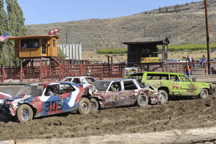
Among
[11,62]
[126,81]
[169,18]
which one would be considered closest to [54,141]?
[126,81]

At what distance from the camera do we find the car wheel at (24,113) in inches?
405

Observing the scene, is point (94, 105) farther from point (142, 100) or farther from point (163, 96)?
point (163, 96)

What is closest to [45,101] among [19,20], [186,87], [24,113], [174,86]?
[24,113]

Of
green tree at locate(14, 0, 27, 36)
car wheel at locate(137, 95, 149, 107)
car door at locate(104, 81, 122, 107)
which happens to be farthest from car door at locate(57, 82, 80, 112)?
green tree at locate(14, 0, 27, 36)

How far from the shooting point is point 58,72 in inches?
1109

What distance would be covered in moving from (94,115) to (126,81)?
2.59 meters

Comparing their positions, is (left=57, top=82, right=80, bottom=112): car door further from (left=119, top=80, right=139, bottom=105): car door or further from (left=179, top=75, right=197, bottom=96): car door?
(left=179, top=75, right=197, bottom=96): car door

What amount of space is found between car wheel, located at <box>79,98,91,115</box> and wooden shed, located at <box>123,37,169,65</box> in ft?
75.5

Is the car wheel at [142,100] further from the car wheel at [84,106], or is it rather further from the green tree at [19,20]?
the green tree at [19,20]

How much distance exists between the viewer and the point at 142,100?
44.7 ft

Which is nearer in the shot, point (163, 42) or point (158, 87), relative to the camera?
point (158, 87)

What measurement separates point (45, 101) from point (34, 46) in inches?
937

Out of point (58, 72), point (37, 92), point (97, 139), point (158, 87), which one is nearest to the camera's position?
point (97, 139)

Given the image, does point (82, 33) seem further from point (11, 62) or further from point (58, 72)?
point (58, 72)
